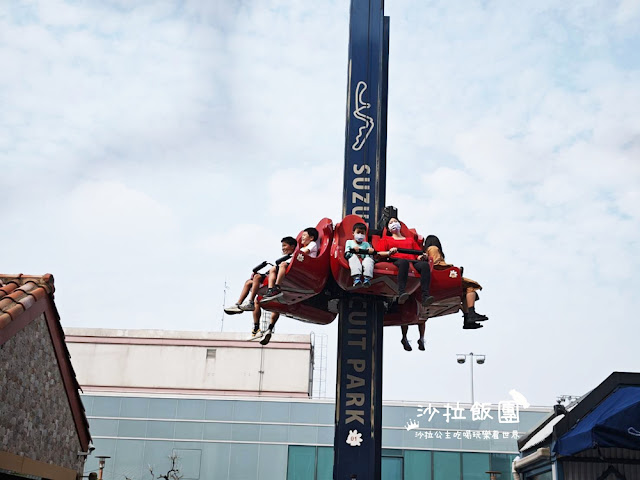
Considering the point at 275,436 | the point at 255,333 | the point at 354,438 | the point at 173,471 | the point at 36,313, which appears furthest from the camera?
the point at 275,436

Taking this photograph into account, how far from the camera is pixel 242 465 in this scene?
41062mm

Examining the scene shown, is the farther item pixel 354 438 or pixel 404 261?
pixel 354 438

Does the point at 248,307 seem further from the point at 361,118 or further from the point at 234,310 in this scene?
the point at 361,118

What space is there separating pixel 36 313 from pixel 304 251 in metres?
4.75

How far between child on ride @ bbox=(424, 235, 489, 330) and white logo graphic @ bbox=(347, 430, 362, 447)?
9.66ft

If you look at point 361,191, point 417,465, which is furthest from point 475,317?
point 417,465

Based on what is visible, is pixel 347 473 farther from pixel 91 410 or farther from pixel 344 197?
pixel 91 410

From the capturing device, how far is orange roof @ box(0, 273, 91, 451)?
503 inches

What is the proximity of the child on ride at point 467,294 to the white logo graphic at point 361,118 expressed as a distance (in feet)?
10.2

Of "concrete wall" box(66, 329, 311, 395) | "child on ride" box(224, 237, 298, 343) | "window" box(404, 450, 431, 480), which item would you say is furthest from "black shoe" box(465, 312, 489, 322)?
"concrete wall" box(66, 329, 311, 395)

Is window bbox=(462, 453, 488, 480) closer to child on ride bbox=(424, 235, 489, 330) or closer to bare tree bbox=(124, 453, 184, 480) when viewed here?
bare tree bbox=(124, 453, 184, 480)

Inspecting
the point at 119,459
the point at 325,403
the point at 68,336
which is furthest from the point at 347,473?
the point at 68,336

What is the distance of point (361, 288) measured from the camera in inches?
608

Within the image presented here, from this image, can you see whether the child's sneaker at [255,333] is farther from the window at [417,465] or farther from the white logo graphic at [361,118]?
the window at [417,465]
